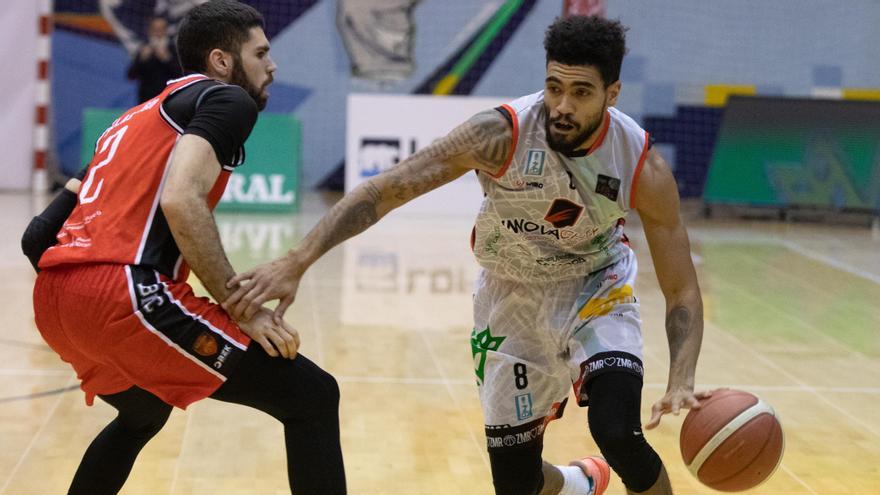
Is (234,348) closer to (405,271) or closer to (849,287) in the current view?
(405,271)

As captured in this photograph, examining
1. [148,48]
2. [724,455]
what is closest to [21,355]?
[724,455]

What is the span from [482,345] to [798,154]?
1146 centimetres

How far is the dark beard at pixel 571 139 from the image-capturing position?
385 cm

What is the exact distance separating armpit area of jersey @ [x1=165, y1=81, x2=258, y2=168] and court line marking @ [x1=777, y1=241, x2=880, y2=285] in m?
8.77

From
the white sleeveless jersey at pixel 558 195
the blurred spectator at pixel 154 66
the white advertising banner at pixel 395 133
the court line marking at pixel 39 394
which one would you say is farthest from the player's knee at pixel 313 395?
the blurred spectator at pixel 154 66

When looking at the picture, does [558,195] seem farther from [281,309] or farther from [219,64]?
[219,64]

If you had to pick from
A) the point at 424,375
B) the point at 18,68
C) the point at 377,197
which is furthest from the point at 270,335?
the point at 18,68

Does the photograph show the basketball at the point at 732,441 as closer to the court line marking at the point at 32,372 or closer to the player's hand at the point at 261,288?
the player's hand at the point at 261,288

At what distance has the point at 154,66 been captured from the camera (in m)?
14.5

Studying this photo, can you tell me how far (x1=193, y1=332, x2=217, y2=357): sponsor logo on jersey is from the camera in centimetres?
335

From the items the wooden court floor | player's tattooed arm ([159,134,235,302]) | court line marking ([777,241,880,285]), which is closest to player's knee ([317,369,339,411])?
player's tattooed arm ([159,134,235,302])

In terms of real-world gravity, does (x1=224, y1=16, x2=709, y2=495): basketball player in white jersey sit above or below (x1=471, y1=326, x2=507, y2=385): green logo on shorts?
above

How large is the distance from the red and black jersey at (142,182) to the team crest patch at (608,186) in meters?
1.20

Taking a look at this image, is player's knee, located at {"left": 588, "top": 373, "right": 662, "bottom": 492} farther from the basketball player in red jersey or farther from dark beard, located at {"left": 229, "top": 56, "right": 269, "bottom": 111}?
dark beard, located at {"left": 229, "top": 56, "right": 269, "bottom": 111}
